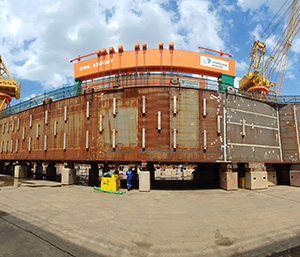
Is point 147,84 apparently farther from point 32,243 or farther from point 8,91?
point 8,91

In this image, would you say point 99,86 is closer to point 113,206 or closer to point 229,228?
point 113,206

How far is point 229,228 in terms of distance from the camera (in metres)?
8.62

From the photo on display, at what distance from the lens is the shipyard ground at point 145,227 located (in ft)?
21.6

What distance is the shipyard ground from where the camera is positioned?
6586 mm

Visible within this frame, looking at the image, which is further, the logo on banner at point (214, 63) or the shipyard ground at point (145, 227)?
the logo on banner at point (214, 63)

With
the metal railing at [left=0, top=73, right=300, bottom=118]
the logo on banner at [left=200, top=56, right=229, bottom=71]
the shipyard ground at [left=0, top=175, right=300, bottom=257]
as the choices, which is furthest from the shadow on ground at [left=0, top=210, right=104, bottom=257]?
the logo on banner at [left=200, top=56, right=229, bottom=71]

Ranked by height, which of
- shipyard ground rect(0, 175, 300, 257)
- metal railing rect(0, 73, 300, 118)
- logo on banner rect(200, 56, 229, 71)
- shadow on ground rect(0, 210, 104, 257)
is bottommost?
shipyard ground rect(0, 175, 300, 257)

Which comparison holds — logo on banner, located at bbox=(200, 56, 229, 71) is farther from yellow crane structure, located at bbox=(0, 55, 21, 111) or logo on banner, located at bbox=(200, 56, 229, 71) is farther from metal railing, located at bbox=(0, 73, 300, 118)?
yellow crane structure, located at bbox=(0, 55, 21, 111)

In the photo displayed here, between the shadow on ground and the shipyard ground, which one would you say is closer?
the shadow on ground

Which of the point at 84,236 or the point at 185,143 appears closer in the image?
the point at 84,236

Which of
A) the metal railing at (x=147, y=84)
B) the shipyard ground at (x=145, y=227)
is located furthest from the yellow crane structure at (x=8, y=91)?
the shipyard ground at (x=145, y=227)

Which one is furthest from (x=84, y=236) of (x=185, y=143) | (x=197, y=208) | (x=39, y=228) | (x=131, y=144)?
(x=185, y=143)

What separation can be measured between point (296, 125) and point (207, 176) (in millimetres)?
11274

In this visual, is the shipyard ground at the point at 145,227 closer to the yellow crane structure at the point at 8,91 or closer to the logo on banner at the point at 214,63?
the logo on banner at the point at 214,63
